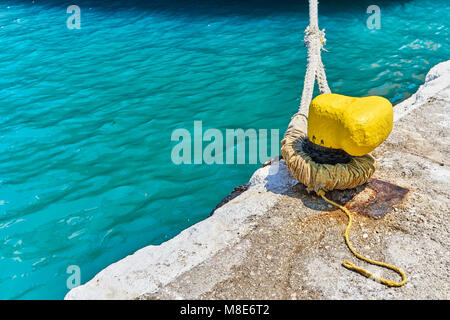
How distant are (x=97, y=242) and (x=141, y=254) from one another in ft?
4.51

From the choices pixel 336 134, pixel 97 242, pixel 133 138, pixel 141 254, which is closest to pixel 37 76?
pixel 133 138

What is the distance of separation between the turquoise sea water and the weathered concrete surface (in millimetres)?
1213

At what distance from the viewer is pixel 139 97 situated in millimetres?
6141

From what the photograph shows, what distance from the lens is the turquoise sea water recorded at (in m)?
3.69

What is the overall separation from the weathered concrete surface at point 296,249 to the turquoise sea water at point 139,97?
3.98 ft

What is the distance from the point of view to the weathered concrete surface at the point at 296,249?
6.65 feet

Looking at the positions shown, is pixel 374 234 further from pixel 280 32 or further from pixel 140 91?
pixel 280 32
